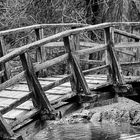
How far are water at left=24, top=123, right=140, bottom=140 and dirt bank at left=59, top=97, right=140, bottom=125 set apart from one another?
0.60 meters

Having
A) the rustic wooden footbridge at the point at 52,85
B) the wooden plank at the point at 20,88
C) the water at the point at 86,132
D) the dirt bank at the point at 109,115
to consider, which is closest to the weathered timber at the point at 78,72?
the rustic wooden footbridge at the point at 52,85

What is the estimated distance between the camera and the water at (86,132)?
10375 millimetres

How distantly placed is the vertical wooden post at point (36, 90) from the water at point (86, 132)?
371cm

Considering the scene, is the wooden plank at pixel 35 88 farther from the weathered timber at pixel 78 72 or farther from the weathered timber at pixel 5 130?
the weathered timber at pixel 78 72

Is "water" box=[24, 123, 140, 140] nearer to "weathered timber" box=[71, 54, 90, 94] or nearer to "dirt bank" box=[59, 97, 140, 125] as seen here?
"dirt bank" box=[59, 97, 140, 125]

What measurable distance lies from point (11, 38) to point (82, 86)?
342 inches

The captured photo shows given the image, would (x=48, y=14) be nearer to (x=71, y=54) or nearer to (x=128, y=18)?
(x=128, y=18)

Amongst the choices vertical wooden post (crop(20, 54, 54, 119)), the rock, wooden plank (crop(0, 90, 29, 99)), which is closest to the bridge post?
vertical wooden post (crop(20, 54, 54, 119))

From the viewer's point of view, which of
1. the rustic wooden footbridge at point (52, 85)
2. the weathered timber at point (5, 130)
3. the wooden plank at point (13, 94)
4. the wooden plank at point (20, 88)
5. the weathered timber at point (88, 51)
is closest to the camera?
the weathered timber at point (5, 130)

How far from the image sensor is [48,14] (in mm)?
15031

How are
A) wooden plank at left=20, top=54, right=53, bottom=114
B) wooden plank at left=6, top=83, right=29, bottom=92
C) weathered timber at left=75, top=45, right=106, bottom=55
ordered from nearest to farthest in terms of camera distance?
wooden plank at left=20, top=54, right=53, bottom=114 → weathered timber at left=75, top=45, right=106, bottom=55 → wooden plank at left=6, top=83, right=29, bottom=92

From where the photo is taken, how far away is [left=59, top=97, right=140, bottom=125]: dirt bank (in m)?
12.8

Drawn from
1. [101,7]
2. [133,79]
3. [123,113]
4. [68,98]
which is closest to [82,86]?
[68,98]

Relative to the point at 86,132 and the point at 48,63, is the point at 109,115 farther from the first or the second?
the point at 48,63
